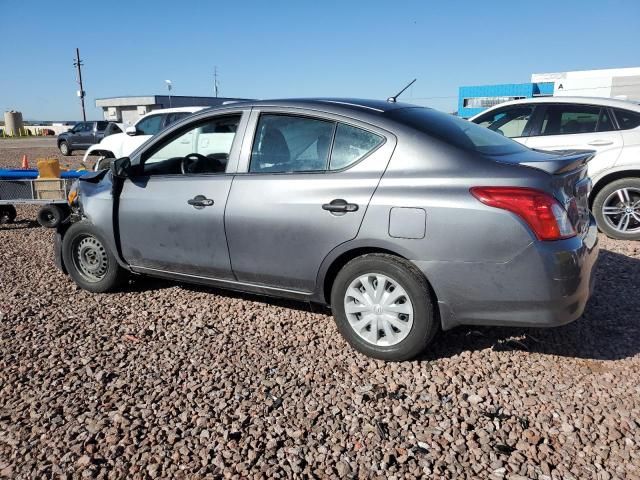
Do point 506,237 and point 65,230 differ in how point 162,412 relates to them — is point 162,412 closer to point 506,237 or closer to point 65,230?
point 506,237

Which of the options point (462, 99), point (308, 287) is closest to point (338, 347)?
point (308, 287)

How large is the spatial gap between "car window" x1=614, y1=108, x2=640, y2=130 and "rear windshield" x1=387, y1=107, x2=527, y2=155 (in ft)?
11.9

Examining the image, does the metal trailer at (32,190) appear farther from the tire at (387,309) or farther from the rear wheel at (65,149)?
the rear wheel at (65,149)

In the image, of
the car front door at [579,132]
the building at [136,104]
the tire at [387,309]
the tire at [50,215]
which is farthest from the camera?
the building at [136,104]

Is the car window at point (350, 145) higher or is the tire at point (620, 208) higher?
the car window at point (350, 145)

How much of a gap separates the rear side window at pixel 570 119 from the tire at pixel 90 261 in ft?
18.5

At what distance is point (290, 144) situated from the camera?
377 cm

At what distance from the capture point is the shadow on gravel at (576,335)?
11.9 feet

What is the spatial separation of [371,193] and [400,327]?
874 millimetres

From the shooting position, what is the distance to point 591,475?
239cm

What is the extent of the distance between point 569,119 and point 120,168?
5690mm

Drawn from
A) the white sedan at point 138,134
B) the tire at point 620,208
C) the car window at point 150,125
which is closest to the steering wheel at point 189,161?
the tire at point 620,208

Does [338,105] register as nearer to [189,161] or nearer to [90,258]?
[189,161]

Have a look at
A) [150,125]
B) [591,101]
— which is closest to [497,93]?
[150,125]
